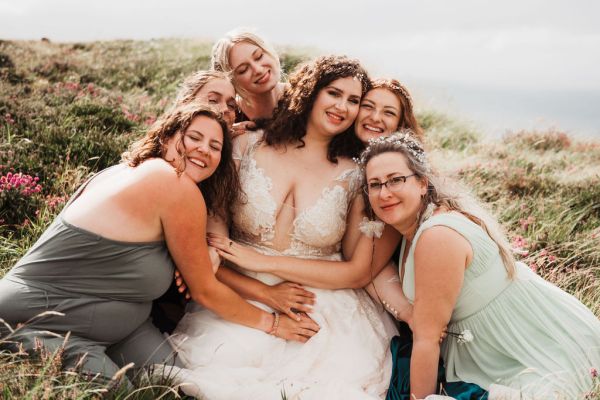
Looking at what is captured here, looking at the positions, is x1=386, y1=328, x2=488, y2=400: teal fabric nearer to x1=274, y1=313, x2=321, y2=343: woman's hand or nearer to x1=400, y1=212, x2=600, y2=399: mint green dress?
x1=400, y1=212, x2=600, y2=399: mint green dress

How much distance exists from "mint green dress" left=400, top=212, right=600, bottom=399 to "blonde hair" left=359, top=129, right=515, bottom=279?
87mm

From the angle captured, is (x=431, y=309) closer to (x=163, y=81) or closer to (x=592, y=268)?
(x=592, y=268)

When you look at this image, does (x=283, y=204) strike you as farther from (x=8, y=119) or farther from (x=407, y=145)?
(x=8, y=119)

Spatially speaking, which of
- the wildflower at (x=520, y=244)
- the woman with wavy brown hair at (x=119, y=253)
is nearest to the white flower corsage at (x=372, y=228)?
the woman with wavy brown hair at (x=119, y=253)

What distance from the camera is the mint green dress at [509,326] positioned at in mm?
3268

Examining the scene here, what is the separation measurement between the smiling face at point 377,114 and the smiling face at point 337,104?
4.6 inches

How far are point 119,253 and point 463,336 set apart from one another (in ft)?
7.38

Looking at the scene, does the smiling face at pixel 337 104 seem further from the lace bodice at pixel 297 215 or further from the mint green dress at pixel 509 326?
the mint green dress at pixel 509 326

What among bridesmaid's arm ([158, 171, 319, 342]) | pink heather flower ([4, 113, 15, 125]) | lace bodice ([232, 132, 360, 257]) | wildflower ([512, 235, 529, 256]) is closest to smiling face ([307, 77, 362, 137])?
lace bodice ([232, 132, 360, 257])

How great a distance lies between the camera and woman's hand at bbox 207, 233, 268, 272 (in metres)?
3.91

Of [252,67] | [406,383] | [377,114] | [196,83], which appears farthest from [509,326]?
[252,67]

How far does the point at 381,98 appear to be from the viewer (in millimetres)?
4184

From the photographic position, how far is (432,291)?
126 inches

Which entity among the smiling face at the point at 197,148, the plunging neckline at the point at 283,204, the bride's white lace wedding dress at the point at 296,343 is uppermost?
the smiling face at the point at 197,148
